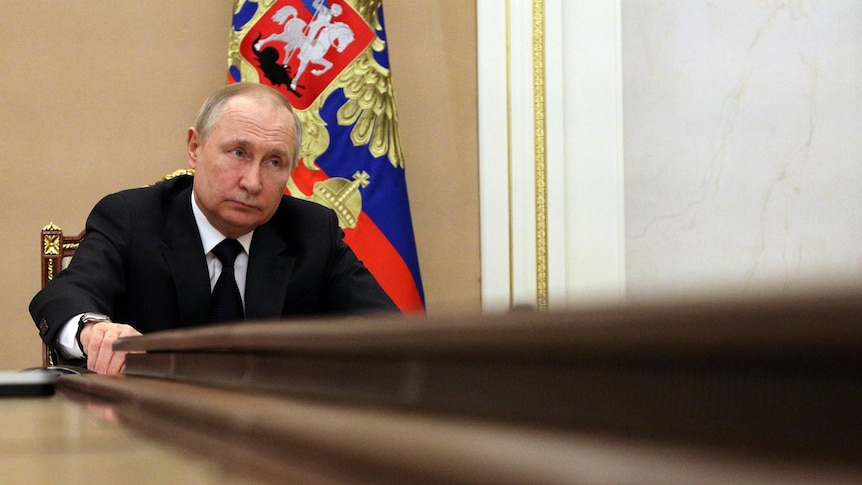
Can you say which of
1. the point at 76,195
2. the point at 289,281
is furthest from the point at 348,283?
the point at 76,195

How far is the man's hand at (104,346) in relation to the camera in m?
1.85

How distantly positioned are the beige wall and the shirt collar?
5.12 ft

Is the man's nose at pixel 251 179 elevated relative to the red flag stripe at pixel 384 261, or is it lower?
elevated

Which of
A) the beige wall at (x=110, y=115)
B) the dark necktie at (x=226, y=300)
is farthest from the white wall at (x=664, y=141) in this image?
the dark necktie at (x=226, y=300)

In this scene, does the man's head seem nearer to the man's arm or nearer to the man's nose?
the man's nose

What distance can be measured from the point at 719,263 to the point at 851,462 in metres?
5.25

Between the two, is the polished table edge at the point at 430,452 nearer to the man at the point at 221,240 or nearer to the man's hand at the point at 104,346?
the man's hand at the point at 104,346

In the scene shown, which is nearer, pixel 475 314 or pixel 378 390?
pixel 475 314

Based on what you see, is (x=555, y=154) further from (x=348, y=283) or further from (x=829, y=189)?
(x=348, y=283)

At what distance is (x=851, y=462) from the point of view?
0.76 ft

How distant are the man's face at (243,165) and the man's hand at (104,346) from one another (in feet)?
2.46

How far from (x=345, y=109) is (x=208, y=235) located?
1.75 metres

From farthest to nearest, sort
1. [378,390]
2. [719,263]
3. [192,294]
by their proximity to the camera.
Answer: [719,263] < [192,294] < [378,390]

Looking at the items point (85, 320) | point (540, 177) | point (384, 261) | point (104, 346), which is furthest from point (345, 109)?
point (104, 346)
